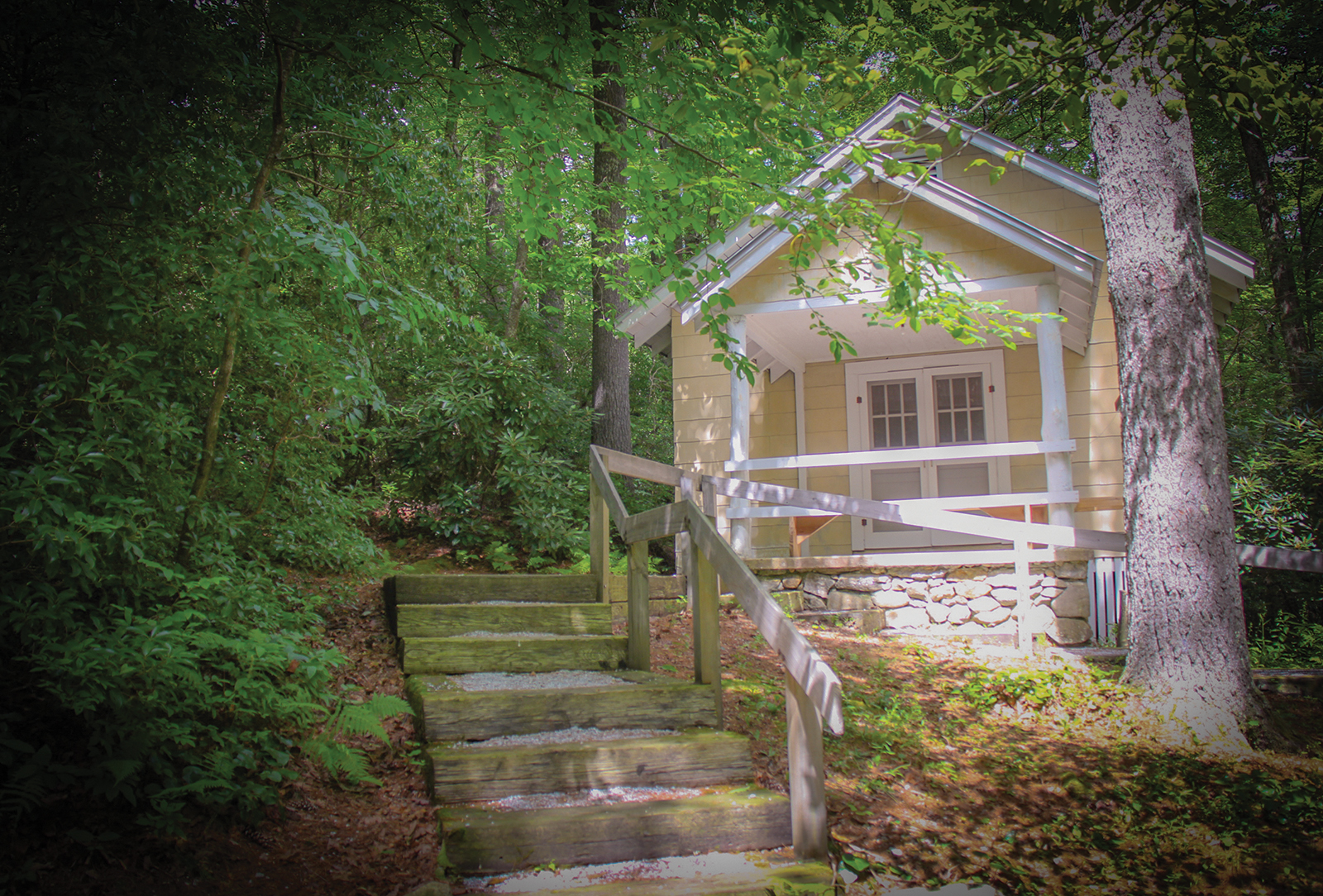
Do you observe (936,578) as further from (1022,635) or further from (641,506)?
(641,506)

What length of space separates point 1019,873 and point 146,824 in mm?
3331

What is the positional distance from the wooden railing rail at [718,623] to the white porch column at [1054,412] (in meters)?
3.85

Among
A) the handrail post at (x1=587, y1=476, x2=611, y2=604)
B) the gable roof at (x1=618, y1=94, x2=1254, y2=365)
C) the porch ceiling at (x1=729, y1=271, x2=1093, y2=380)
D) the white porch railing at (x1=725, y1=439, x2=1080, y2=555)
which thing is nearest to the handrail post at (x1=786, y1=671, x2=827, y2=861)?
the handrail post at (x1=587, y1=476, x2=611, y2=604)

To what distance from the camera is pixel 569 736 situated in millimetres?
3795

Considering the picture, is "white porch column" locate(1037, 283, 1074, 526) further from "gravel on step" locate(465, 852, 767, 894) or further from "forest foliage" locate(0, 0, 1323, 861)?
"gravel on step" locate(465, 852, 767, 894)

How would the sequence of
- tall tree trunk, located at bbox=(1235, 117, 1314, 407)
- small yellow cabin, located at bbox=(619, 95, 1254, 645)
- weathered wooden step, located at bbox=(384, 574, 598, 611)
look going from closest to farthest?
weathered wooden step, located at bbox=(384, 574, 598, 611) → small yellow cabin, located at bbox=(619, 95, 1254, 645) → tall tree trunk, located at bbox=(1235, 117, 1314, 407)

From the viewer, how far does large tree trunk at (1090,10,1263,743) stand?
15.7 feet

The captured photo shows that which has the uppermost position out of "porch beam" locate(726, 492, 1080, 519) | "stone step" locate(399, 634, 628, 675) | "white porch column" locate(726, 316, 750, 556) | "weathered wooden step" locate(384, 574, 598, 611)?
"white porch column" locate(726, 316, 750, 556)

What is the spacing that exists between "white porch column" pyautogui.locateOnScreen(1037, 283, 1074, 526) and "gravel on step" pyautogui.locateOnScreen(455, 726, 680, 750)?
5245 millimetres

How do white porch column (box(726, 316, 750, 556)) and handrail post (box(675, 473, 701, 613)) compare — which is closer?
handrail post (box(675, 473, 701, 613))

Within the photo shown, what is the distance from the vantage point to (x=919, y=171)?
4.14 meters

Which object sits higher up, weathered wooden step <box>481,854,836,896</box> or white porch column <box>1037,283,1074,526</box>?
white porch column <box>1037,283,1074,526</box>

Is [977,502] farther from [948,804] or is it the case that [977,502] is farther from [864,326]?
[948,804]

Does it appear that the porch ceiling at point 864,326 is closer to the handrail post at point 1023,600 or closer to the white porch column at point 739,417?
the white porch column at point 739,417
